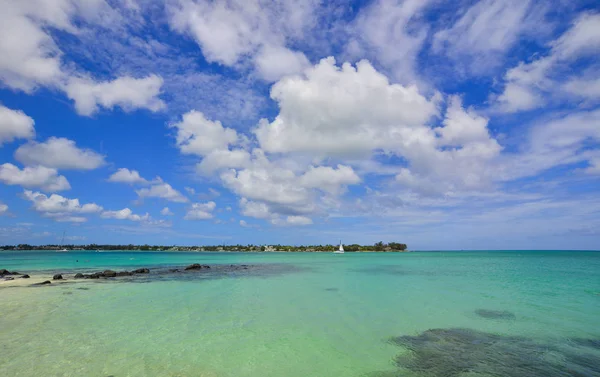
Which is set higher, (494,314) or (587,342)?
(494,314)

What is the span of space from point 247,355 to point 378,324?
258 inches

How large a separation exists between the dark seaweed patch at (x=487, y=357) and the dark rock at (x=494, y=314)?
3902 mm

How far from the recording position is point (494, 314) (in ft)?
54.0

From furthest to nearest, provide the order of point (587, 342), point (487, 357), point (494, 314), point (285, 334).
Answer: point (494, 314) < point (285, 334) < point (587, 342) < point (487, 357)

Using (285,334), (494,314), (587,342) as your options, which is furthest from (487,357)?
(494,314)

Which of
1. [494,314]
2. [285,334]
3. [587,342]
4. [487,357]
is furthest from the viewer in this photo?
[494,314]

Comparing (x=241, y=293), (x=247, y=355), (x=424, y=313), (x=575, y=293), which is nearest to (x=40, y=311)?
(x=241, y=293)

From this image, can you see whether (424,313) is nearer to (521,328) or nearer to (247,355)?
(521,328)

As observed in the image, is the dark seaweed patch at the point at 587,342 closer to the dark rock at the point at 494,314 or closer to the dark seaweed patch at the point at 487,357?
the dark seaweed patch at the point at 487,357

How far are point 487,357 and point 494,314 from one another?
7614 millimetres

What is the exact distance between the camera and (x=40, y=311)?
16562 millimetres

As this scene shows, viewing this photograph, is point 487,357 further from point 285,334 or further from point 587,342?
point 285,334

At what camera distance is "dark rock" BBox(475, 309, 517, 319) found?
→ 15.8 metres

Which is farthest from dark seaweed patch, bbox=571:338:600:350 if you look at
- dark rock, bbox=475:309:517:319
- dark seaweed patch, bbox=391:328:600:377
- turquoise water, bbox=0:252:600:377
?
dark rock, bbox=475:309:517:319
